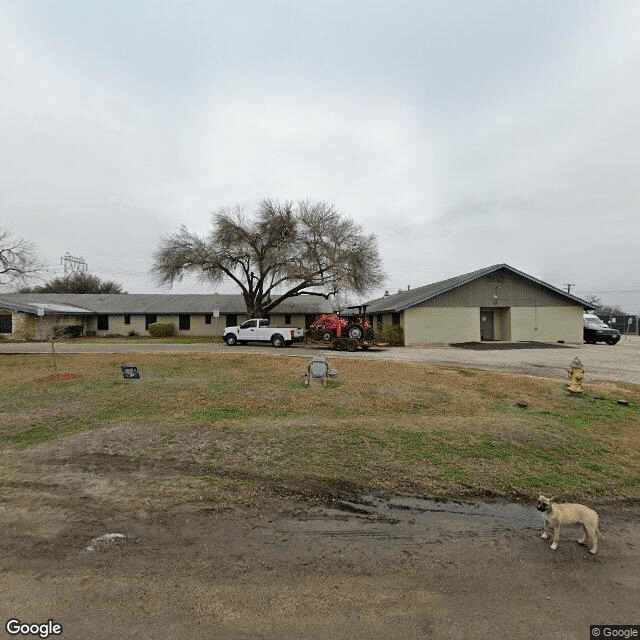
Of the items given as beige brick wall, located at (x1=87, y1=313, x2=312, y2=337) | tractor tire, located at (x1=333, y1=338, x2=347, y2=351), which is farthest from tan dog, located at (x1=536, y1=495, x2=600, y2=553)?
beige brick wall, located at (x1=87, y1=313, x2=312, y2=337)

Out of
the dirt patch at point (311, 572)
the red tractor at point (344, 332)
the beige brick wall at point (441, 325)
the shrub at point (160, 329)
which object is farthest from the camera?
the shrub at point (160, 329)

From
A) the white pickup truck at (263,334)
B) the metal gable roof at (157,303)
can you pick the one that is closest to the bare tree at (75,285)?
the metal gable roof at (157,303)

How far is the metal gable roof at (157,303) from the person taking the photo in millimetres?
35375

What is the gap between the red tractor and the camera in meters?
21.5

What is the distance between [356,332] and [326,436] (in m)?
15.9

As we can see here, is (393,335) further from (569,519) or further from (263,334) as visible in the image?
(569,519)

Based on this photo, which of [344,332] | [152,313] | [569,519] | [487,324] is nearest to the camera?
[569,519]

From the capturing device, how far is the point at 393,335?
2622 centimetres

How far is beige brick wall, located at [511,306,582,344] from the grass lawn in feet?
56.9

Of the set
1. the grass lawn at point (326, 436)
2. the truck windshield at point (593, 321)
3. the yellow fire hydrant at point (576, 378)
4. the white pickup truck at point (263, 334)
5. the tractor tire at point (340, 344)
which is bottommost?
the grass lawn at point (326, 436)

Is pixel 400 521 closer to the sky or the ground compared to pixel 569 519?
closer to the ground

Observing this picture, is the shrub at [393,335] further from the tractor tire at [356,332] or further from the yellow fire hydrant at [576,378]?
the yellow fire hydrant at [576,378]

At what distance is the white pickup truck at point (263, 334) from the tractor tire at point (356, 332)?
3.73m

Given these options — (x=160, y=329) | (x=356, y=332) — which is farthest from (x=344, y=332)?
(x=160, y=329)
